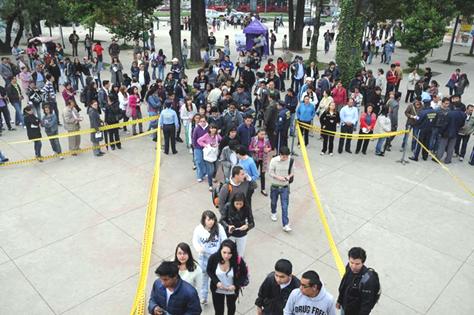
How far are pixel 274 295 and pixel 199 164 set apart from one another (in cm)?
546

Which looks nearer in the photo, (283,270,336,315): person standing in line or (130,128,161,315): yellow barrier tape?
(283,270,336,315): person standing in line

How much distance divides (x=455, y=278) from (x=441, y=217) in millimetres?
2052

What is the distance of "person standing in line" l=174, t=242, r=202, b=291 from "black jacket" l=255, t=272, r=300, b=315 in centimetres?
87

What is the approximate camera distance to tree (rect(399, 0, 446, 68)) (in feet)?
66.4

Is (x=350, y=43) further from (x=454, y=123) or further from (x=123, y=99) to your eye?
(x=123, y=99)

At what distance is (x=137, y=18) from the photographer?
1104 inches

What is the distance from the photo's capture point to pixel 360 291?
4363mm

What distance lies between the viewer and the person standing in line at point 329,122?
1101cm

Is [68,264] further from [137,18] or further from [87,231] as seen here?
[137,18]

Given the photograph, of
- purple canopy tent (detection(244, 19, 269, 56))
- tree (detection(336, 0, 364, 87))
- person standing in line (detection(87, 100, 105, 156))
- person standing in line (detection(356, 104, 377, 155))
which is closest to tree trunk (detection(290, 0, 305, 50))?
purple canopy tent (detection(244, 19, 269, 56))

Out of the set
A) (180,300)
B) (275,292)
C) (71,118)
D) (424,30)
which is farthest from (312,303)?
(424,30)

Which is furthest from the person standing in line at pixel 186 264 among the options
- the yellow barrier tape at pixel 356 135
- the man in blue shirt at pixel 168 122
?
the yellow barrier tape at pixel 356 135

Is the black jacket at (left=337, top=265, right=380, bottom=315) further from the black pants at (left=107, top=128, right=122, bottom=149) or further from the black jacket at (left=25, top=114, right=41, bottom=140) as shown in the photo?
the black jacket at (left=25, top=114, right=41, bottom=140)

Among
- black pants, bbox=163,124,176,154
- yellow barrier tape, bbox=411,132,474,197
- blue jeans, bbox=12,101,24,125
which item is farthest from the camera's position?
blue jeans, bbox=12,101,24,125
